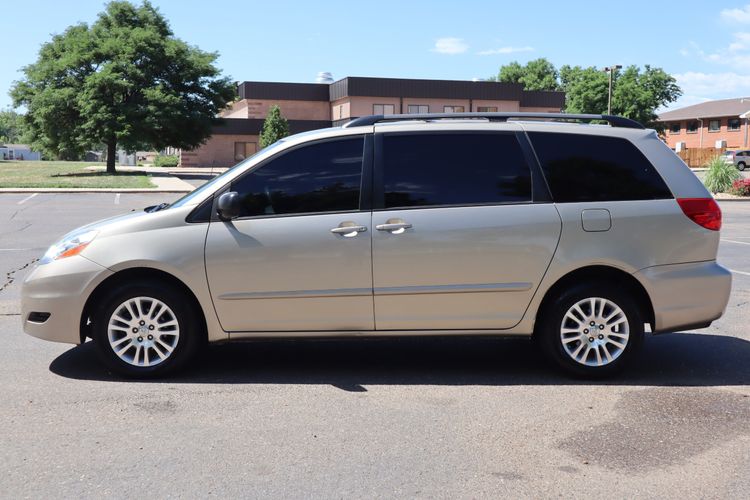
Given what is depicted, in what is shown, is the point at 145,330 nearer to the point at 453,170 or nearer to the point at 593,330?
the point at 453,170

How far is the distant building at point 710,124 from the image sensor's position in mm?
73250

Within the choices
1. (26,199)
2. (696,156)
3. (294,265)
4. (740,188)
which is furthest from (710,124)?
(294,265)

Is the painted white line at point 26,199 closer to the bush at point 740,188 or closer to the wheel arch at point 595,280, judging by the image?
the wheel arch at point 595,280

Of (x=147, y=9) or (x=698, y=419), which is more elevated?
(x=147, y=9)

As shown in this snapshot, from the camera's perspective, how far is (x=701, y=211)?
18.5 feet

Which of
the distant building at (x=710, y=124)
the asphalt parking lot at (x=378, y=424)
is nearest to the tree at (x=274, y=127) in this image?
the distant building at (x=710, y=124)

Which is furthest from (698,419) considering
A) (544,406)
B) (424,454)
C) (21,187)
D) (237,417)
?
(21,187)

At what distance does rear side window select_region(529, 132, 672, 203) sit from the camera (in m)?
5.64

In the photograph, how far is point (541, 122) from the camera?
588cm

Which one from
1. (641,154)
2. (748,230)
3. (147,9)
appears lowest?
(748,230)

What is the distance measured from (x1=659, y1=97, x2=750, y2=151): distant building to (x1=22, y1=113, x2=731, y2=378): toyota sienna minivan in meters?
72.0

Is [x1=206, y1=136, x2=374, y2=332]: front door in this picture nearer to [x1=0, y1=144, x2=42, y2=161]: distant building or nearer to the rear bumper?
the rear bumper

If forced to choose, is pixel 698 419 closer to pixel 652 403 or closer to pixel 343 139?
pixel 652 403

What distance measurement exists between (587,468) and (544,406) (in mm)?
1034
